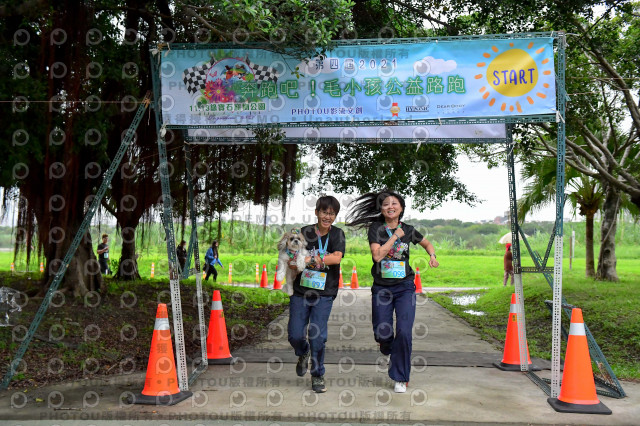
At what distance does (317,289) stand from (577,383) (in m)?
2.41

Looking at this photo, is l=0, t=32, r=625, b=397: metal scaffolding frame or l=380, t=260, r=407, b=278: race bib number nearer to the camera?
l=0, t=32, r=625, b=397: metal scaffolding frame

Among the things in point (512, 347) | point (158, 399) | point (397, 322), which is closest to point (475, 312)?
point (512, 347)

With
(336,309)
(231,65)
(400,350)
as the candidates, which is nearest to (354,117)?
(231,65)

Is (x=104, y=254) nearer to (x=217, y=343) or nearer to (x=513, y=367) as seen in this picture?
(x=217, y=343)

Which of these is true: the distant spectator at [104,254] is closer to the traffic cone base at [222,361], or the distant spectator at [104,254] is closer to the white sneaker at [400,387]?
the traffic cone base at [222,361]

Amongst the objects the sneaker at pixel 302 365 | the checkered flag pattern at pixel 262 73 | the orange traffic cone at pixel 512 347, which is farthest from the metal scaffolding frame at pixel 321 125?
the sneaker at pixel 302 365

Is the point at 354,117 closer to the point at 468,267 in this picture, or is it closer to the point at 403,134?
the point at 403,134

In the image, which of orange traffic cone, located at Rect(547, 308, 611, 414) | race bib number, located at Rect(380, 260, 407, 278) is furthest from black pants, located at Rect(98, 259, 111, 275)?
orange traffic cone, located at Rect(547, 308, 611, 414)

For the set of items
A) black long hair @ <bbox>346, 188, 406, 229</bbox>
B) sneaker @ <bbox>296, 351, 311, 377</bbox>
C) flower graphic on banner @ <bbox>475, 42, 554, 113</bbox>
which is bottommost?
sneaker @ <bbox>296, 351, 311, 377</bbox>

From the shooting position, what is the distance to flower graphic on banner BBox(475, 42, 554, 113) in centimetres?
583

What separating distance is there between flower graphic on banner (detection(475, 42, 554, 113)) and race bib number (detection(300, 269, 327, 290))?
7.50 ft

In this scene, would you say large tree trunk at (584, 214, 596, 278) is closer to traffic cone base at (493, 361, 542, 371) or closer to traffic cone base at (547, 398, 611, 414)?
traffic cone base at (493, 361, 542, 371)

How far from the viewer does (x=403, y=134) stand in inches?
303

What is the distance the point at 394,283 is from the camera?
5891 mm
